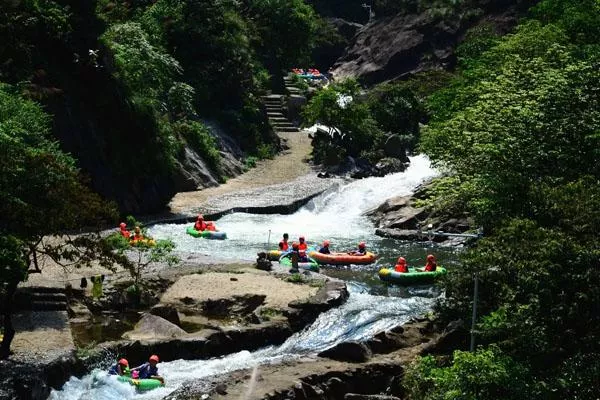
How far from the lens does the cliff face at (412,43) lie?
226 ft

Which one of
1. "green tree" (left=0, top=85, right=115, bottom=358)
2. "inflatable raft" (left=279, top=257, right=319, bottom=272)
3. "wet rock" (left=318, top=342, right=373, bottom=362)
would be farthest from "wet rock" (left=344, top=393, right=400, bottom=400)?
"inflatable raft" (left=279, top=257, right=319, bottom=272)

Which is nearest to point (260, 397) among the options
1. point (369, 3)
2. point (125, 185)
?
point (125, 185)

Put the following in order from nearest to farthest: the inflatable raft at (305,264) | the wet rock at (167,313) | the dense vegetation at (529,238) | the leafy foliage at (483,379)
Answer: the leafy foliage at (483,379) < the dense vegetation at (529,238) < the wet rock at (167,313) < the inflatable raft at (305,264)

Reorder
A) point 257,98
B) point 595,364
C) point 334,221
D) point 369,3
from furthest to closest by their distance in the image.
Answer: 1. point 369,3
2. point 257,98
3. point 334,221
4. point 595,364

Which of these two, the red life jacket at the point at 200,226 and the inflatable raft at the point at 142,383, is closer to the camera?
the inflatable raft at the point at 142,383

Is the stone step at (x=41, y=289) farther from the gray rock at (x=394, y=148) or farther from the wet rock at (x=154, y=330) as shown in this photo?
the gray rock at (x=394, y=148)

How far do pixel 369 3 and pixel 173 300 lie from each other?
66.5m

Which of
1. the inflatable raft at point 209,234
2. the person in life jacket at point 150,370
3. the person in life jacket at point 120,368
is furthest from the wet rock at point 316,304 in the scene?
the inflatable raft at point 209,234

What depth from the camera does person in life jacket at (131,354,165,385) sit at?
2102cm

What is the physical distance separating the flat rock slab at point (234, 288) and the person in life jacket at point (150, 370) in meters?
5.14

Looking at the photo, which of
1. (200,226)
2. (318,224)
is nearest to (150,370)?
(200,226)

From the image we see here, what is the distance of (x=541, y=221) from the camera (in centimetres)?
1998

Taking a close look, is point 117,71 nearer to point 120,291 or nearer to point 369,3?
point 120,291

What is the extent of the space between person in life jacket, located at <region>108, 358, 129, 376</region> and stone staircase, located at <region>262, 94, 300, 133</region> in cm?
4037
